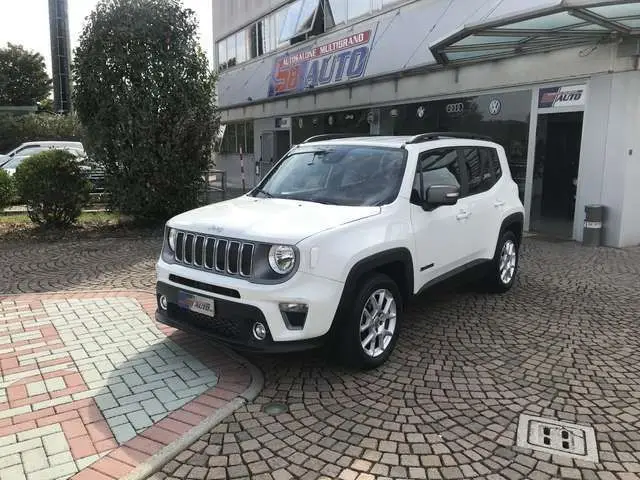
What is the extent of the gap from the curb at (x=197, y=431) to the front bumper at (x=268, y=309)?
37cm

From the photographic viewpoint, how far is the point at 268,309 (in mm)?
3684

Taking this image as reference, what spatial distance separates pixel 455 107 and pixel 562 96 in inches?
110

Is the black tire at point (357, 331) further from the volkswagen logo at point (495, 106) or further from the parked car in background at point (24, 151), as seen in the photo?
the parked car in background at point (24, 151)

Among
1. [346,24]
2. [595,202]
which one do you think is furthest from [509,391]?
[346,24]

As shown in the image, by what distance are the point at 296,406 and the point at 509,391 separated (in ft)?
5.16

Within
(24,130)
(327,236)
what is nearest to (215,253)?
(327,236)

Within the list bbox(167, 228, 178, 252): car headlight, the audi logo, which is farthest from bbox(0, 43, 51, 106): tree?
bbox(167, 228, 178, 252): car headlight

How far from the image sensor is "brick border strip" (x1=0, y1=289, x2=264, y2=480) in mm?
2980

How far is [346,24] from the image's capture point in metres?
16.8

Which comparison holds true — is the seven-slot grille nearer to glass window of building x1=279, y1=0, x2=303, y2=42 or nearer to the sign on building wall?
the sign on building wall

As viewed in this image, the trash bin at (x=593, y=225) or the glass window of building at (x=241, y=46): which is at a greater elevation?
the glass window of building at (x=241, y=46)

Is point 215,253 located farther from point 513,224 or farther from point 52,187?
point 52,187

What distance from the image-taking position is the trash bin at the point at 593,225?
9.65 m


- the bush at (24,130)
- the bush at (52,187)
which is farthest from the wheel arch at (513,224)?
the bush at (24,130)
